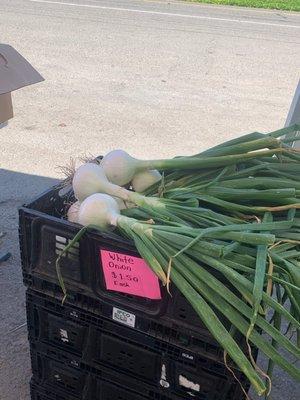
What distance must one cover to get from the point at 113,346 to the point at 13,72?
3.93ft

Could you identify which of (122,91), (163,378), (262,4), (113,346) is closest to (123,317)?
(113,346)

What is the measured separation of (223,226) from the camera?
138 cm

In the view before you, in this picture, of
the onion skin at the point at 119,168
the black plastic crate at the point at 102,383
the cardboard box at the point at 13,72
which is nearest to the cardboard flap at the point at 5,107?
the cardboard box at the point at 13,72

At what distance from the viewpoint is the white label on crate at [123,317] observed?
62.1 inches

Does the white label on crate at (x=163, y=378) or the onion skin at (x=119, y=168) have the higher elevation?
the onion skin at (x=119, y=168)

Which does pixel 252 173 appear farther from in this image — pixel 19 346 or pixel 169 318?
pixel 19 346

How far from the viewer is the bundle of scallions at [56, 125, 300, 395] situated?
1.30 m

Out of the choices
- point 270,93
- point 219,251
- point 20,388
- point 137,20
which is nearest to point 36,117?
point 270,93

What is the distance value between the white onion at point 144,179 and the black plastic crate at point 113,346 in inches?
18.3

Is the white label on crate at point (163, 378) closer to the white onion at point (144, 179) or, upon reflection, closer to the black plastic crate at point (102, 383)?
the black plastic crate at point (102, 383)

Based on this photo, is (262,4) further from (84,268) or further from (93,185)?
(84,268)

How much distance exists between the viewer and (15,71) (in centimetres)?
212

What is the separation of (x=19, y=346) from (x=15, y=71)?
1.25 m

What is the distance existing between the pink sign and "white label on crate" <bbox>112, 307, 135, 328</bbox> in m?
0.08
